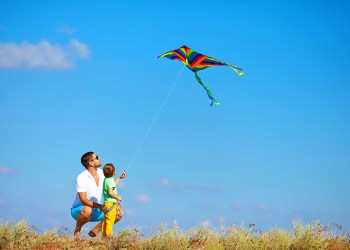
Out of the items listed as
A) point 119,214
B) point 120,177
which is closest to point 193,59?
point 120,177

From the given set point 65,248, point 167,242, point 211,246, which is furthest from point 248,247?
point 65,248

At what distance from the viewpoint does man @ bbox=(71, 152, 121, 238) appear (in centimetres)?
1199

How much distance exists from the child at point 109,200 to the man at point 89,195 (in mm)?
319

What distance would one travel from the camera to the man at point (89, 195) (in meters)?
12.0

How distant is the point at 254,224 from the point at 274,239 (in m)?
0.56

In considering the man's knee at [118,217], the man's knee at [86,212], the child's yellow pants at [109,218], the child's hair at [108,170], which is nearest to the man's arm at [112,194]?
the child's yellow pants at [109,218]

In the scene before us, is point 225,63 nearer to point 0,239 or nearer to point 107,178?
point 107,178

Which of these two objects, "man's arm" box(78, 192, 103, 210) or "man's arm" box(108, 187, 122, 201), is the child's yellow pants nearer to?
"man's arm" box(108, 187, 122, 201)

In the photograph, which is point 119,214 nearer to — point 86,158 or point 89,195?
point 89,195

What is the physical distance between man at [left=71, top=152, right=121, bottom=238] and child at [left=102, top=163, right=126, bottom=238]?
12.6 inches

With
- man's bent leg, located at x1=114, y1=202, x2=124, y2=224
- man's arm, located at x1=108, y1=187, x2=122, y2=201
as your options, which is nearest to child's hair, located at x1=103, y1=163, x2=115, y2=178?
man's arm, located at x1=108, y1=187, x2=122, y2=201

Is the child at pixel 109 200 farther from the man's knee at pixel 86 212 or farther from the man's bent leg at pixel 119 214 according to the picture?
the man's knee at pixel 86 212

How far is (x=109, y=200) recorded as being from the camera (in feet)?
38.5

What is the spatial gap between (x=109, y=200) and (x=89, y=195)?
2.26 feet
